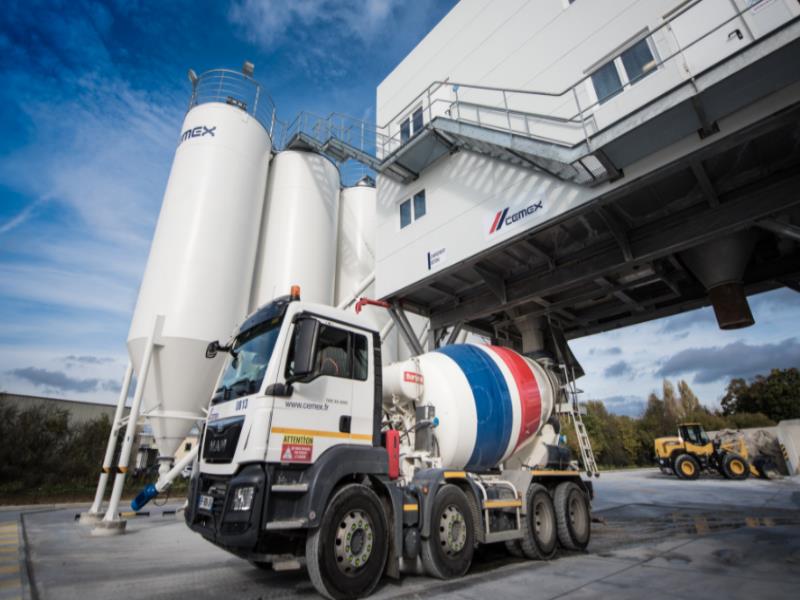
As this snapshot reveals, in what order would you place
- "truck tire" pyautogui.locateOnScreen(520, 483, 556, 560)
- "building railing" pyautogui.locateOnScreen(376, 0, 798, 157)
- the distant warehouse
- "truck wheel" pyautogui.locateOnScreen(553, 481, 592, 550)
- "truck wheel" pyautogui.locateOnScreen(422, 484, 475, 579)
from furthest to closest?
the distant warehouse < "truck wheel" pyautogui.locateOnScreen(553, 481, 592, 550) < "building railing" pyautogui.locateOnScreen(376, 0, 798, 157) < "truck tire" pyautogui.locateOnScreen(520, 483, 556, 560) < "truck wheel" pyautogui.locateOnScreen(422, 484, 475, 579)

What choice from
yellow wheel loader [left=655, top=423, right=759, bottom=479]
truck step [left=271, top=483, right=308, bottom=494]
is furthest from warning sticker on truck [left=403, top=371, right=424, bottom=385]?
yellow wheel loader [left=655, top=423, right=759, bottom=479]

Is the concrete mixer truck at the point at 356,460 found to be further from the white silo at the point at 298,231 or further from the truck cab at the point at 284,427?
the white silo at the point at 298,231

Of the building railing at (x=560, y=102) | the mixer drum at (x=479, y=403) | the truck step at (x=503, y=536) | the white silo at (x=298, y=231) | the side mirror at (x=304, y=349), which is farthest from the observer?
the white silo at (x=298, y=231)

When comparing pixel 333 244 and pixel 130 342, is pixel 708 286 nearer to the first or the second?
pixel 333 244

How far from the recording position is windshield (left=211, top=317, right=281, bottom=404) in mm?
4473

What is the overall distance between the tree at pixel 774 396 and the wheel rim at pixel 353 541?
5592cm

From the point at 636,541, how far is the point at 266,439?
714cm

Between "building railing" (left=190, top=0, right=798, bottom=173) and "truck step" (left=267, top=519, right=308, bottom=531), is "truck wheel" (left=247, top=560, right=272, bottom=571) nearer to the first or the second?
"truck step" (left=267, top=519, right=308, bottom=531)

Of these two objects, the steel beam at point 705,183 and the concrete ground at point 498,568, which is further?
the steel beam at point 705,183

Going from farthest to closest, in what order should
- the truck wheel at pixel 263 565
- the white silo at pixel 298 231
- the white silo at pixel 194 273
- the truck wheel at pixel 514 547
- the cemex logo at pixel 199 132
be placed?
1. the white silo at pixel 298 231
2. the cemex logo at pixel 199 132
3. the white silo at pixel 194 273
4. the truck wheel at pixel 514 547
5. the truck wheel at pixel 263 565

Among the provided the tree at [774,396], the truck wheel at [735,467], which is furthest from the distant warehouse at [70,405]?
the tree at [774,396]

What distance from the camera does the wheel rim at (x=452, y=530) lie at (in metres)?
5.06

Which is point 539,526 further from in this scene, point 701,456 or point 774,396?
point 774,396

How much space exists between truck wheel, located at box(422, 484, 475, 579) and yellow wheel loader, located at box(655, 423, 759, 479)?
74.2ft
